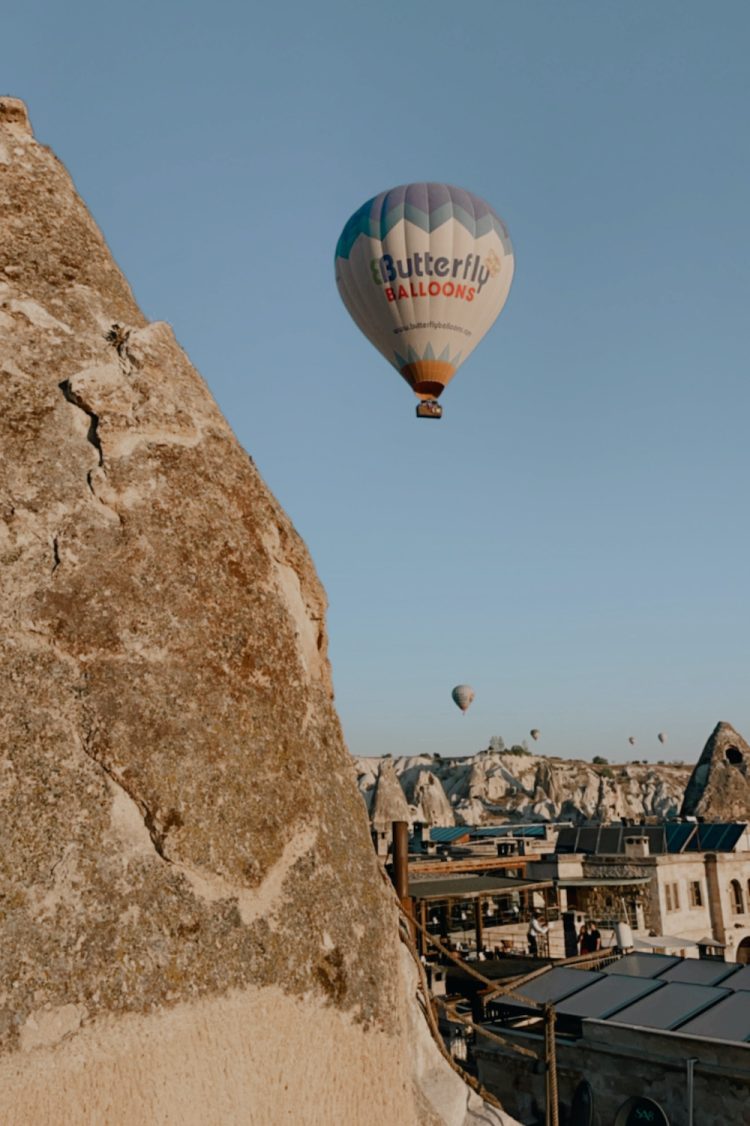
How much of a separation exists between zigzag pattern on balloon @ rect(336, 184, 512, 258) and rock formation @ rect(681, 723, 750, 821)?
149 feet

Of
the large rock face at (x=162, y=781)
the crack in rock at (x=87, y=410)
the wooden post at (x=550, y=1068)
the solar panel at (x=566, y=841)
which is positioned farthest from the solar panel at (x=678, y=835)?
the crack in rock at (x=87, y=410)

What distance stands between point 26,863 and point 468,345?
1240 inches

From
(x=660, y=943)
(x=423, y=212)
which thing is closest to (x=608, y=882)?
(x=660, y=943)

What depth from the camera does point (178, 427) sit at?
680 centimetres

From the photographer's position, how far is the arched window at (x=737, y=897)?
120 ft

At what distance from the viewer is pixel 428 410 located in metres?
34.7

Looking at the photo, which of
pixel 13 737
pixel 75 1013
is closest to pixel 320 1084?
pixel 75 1013

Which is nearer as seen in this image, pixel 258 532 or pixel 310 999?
pixel 310 999

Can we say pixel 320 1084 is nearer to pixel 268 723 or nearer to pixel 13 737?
pixel 268 723

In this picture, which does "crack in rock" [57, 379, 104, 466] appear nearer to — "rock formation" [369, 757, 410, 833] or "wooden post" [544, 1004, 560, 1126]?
"wooden post" [544, 1004, 560, 1126]

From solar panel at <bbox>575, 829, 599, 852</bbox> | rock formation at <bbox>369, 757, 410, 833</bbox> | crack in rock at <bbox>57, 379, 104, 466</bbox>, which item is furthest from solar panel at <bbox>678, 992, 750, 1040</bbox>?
rock formation at <bbox>369, 757, 410, 833</bbox>

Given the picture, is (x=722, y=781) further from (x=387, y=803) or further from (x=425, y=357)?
(x=425, y=357)

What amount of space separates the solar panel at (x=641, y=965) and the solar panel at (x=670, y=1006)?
1737 mm

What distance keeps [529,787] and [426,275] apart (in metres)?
105
